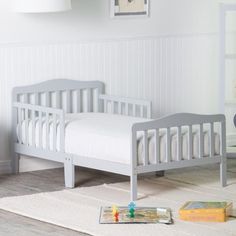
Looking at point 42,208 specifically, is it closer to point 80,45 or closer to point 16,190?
point 16,190

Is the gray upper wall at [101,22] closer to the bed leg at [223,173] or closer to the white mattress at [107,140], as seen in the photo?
the white mattress at [107,140]

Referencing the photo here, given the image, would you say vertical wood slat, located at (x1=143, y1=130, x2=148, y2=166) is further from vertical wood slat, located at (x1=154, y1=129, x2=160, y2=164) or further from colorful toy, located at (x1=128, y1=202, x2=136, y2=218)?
colorful toy, located at (x1=128, y1=202, x2=136, y2=218)

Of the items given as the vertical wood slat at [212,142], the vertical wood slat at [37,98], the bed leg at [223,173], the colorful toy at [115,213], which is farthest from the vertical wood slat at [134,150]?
the vertical wood slat at [37,98]

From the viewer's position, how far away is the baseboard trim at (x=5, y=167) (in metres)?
6.15

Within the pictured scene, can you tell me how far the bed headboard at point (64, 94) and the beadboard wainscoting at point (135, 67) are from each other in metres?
0.07

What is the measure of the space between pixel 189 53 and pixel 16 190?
2.14 metres

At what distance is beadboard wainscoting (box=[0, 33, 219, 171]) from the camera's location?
20.1 ft

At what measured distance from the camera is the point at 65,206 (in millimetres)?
5027

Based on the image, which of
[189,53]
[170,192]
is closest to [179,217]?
[170,192]

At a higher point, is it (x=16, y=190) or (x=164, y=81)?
(x=164, y=81)

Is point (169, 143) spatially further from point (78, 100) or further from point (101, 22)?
point (101, 22)

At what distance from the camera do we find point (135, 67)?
265 inches

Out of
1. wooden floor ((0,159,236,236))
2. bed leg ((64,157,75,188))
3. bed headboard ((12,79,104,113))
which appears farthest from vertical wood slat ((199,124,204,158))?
bed headboard ((12,79,104,113))

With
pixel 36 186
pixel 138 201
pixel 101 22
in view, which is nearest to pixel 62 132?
pixel 36 186
